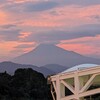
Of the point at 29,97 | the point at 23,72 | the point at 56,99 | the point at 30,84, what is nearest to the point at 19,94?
the point at 29,97

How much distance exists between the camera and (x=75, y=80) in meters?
25.2

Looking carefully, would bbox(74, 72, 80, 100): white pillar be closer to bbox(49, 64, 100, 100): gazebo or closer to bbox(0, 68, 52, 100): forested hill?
bbox(49, 64, 100, 100): gazebo

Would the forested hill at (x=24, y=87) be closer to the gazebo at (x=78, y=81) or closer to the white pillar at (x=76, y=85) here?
the gazebo at (x=78, y=81)

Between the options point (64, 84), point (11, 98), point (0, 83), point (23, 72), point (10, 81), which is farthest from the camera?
point (23, 72)

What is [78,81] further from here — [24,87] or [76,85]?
[24,87]

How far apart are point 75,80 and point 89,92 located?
103 centimetres

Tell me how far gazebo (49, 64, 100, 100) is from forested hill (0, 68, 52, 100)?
30.4m

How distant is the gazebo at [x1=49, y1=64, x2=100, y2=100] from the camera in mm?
24734

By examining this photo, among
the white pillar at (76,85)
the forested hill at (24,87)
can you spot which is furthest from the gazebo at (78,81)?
the forested hill at (24,87)

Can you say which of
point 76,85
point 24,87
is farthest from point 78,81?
point 24,87

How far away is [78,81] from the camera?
82.6ft

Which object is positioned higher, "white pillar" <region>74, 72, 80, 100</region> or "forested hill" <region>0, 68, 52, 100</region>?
"white pillar" <region>74, 72, 80, 100</region>

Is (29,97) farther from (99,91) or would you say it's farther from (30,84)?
(99,91)

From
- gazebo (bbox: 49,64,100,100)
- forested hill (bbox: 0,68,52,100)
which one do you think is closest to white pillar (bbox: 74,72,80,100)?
gazebo (bbox: 49,64,100,100)
